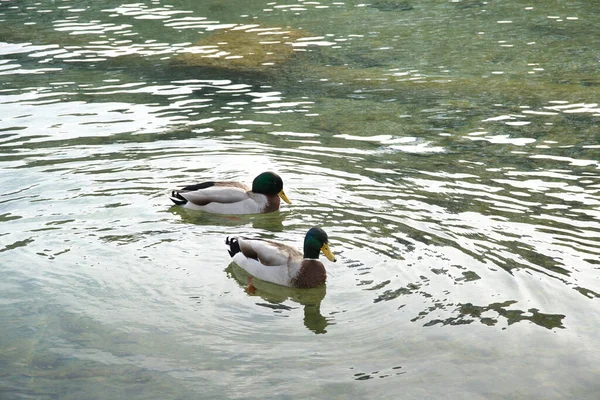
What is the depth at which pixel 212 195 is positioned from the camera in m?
10.5

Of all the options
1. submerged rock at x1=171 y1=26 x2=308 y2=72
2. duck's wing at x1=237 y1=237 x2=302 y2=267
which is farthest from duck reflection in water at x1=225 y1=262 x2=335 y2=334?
submerged rock at x1=171 y1=26 x2=308 y2=72

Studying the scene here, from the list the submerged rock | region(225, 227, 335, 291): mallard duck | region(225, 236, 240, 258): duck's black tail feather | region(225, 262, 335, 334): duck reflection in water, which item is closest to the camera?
region(225, 262, 335, 334): duck reflection in water

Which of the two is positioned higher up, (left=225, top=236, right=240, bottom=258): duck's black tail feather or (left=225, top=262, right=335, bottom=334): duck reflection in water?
(left=225, top=236, right=240, bottom=258): duck's black tail feather

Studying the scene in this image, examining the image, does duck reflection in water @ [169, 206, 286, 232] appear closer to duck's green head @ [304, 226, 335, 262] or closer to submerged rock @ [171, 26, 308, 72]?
duck's green head @ [304, 226, 335, 262]

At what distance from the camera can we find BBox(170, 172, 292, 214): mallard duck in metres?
10.5

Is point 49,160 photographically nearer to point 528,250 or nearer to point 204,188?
point 204,188

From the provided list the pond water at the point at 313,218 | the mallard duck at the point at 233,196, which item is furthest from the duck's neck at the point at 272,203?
the pond water at the point at 313,218

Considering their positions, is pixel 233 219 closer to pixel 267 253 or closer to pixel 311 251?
pixel 267 253

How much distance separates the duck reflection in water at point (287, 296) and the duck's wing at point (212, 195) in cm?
160

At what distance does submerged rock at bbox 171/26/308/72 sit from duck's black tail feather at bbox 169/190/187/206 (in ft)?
24.1

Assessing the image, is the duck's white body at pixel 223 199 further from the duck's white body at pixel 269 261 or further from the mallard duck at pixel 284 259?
the duck's white body at pixel 269 261

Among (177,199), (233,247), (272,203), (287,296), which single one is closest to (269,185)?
(272,203)

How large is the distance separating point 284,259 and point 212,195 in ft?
6.76

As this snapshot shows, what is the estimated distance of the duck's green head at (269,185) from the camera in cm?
1051
